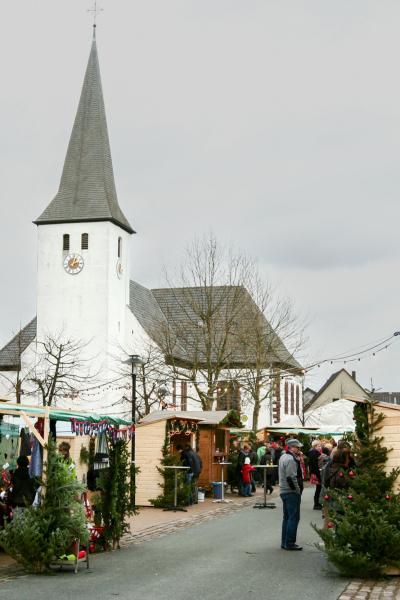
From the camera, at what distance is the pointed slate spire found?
218 feet

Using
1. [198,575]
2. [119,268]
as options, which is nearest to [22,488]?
[198,575]

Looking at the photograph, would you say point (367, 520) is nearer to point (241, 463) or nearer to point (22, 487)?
point (22, 487)

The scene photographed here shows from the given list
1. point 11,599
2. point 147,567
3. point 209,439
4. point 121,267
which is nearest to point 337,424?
point 209,439

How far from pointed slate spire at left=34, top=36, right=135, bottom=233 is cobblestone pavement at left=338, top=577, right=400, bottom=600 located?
181ft

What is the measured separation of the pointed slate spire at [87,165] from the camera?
2621 inches

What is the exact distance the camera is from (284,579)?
12617mm

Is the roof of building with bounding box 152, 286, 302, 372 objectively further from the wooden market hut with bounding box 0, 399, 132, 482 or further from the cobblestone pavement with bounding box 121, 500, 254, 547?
the wooden market hut with bounding box 0, 399, 132, 482

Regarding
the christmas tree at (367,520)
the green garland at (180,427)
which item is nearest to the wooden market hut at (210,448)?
the green garland at (180,427)

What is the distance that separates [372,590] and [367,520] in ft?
3.81

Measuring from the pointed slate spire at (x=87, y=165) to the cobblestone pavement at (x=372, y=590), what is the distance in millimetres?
55186

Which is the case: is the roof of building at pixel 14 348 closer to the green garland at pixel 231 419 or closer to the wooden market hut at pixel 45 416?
the green garland at pixel 231 419

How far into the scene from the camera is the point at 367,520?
12.8m

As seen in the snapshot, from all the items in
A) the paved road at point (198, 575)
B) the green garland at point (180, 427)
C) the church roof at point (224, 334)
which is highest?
the church roof at point (224, 334)

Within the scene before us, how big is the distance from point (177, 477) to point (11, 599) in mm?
15719
